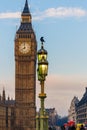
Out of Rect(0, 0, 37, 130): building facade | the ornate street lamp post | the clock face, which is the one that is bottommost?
the ornate street lamp post

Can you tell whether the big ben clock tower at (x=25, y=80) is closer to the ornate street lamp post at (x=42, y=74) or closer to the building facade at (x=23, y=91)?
the building facade at (x=23, y=91)

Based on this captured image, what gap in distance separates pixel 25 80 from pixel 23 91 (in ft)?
9.64

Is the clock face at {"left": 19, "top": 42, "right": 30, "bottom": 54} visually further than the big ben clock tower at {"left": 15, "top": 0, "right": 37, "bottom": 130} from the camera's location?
Yes

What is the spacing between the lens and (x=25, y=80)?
16138 centimetres

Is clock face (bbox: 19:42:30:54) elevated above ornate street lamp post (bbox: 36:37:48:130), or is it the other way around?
clock face (bbox: 19:42:30:54)

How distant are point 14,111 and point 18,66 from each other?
470 inches

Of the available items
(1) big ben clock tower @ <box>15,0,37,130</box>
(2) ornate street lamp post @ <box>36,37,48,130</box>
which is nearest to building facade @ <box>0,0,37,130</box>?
(1) big ben clock tower @ <box>15,0,37,130</box>

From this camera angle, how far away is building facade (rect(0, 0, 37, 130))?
15975 cm

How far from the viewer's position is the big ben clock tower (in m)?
160

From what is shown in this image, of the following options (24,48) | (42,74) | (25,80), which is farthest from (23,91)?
(42,74)

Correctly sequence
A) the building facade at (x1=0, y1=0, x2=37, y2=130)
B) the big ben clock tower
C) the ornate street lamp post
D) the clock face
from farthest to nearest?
1. the clock face
2. the big ben clock tower
3. the building facade at (x1=0, y1=0, x2=37, y2=130)
4. the ornate street lamp post

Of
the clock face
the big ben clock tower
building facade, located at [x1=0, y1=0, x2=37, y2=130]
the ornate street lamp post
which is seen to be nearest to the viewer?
the ornate street lamp post

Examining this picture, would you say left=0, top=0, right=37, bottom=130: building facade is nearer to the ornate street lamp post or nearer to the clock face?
the clock face

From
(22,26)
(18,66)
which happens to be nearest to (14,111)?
(18,66)
